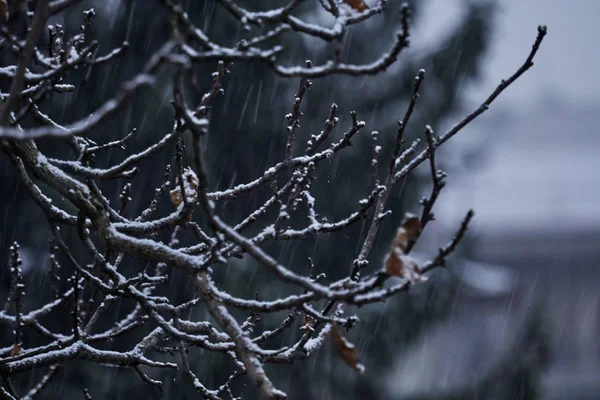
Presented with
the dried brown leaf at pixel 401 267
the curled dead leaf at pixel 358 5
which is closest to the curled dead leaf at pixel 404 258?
the dried brown leaf at pixel 401 267

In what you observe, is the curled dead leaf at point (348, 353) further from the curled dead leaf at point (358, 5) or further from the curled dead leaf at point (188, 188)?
the curled dead leaf at point (358, 5)

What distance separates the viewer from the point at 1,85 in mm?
7070

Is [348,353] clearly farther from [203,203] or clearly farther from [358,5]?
[358,5]

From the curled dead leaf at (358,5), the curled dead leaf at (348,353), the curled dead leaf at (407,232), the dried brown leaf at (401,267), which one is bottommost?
the curled dead leaf at (348,353)

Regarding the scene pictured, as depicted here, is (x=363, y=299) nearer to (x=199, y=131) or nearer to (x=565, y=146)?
(x=199, y=131)

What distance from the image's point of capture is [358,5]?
1.97 metres

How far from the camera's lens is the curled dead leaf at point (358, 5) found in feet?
6.45

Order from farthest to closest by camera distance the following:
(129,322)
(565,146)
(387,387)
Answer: (565,146) → (387,387) → (129,322)

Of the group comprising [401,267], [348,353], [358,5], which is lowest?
[348,353]

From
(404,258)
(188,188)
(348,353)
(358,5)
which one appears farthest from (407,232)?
(188,188)

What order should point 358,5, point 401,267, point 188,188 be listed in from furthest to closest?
point 188,188 < point 358,5 < point 401,267

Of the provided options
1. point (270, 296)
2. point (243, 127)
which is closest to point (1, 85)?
point (243, 127)

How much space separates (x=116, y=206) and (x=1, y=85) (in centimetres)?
183

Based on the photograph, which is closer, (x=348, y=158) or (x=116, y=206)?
(x=116, y=206)
